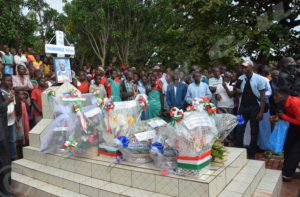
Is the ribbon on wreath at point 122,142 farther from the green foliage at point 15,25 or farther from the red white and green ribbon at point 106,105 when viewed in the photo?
the green foliage at point 15,25

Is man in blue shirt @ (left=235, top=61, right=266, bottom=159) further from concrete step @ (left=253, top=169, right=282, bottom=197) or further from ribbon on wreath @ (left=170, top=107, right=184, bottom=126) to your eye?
ribbon on wreath @ (left=170, top=107, right=184, bottom=126)

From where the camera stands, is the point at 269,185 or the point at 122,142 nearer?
the point at 122,142

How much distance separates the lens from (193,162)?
3275 mm

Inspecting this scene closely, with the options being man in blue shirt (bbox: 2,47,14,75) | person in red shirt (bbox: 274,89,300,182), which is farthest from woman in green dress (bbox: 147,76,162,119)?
man in blue shirt (bbox: 2,47,14,75)

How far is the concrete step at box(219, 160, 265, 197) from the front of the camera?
11.2 feet

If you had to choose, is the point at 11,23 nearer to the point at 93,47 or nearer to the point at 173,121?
the point at 93,47

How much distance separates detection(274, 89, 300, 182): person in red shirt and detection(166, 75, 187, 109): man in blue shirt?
280 centimetres

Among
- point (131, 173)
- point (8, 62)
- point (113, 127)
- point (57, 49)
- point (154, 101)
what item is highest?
point (8, 62)

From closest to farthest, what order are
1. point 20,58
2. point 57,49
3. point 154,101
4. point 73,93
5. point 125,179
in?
point 125,179
point 73,93
point 57,49
point 154,101
point 20,58

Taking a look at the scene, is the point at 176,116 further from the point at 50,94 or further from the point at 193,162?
the point at 50,94

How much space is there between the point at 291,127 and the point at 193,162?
8.24 feet

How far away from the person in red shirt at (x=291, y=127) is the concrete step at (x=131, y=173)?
3.02 ft

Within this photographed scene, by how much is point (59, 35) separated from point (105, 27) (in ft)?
44.4

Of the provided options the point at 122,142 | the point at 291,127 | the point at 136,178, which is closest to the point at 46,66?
the point at 122,142
